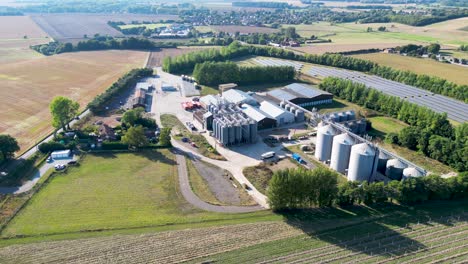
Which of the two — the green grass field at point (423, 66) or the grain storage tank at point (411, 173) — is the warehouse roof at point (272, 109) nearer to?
the grain storage tank at point (411, 173)

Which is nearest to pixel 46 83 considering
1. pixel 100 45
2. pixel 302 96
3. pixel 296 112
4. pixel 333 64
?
pixel 100 45

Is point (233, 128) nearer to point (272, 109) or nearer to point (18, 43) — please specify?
point (272, 109)

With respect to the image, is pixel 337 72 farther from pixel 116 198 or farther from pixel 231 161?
pixel 116 198

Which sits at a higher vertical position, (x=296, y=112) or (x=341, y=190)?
(x=296, y=112)

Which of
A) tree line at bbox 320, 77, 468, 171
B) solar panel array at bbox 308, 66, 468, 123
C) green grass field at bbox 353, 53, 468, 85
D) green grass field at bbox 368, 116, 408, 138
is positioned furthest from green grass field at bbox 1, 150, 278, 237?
green grass field at bbox 353, 53, 468, 85

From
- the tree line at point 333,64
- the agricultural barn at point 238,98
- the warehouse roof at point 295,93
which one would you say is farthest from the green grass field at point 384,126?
the agricultural barn at point 238,98
